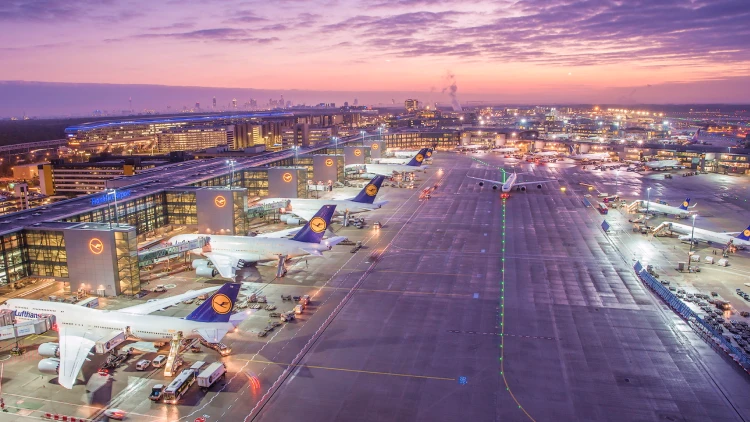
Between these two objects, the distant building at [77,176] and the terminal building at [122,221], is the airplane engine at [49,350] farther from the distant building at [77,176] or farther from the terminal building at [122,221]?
the distant building at [77,176]

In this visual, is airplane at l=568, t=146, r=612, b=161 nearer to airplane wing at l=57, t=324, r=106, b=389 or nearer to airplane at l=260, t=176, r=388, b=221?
airplane at l=260, t=176, r=388, b=221

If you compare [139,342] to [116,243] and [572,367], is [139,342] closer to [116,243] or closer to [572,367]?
[116,243]

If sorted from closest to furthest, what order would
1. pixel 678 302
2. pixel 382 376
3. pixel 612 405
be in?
pixel 612 405, pixel 382 376, pixel 678 302

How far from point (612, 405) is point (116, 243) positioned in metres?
45.7

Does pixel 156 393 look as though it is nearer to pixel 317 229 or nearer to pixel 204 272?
pixel 204 272

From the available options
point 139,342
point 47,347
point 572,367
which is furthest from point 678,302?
point 47,347

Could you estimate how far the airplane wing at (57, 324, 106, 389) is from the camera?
1293 inches

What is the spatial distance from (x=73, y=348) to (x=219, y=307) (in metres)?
10.3

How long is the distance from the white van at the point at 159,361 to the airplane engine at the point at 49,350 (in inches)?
287

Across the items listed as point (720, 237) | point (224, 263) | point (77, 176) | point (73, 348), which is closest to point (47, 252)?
point (224, 263)

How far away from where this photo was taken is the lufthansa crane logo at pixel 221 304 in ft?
122

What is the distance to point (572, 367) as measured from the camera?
35.7 m

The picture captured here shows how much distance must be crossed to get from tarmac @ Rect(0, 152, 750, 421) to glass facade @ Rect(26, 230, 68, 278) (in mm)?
11706

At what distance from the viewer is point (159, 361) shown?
119 feet
